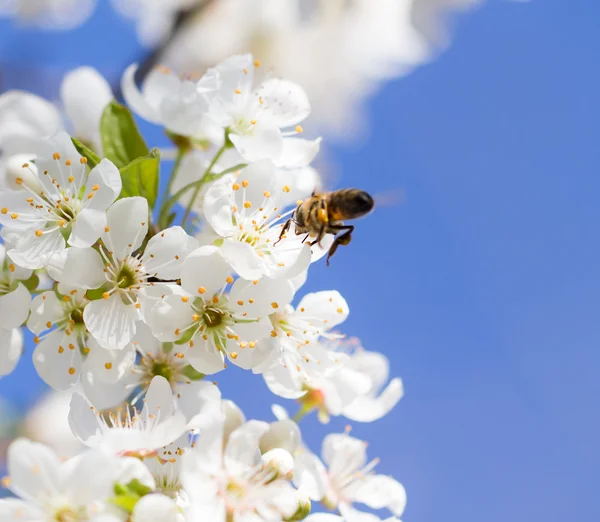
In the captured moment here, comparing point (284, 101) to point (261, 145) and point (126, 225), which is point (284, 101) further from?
point (126, 225)

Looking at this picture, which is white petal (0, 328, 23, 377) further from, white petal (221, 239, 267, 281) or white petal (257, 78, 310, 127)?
white petal (257, 78, 310, 127)

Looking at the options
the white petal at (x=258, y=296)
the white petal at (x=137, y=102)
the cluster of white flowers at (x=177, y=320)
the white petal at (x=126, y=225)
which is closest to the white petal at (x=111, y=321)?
the cluster of white flowers at (x=177, y=320)

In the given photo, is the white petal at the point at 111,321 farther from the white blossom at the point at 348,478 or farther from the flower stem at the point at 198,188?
the white blossom at the point at 348,478

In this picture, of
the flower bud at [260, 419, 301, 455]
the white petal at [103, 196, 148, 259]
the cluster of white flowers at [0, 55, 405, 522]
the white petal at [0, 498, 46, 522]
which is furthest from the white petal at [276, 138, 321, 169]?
A: the white petal at [0, 498, 46, 522]

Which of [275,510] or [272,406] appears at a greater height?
[272,406]

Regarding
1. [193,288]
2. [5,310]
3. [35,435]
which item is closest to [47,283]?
[5,310]

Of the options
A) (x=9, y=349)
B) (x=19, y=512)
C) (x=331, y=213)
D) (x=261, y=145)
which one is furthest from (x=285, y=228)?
(x=19, y=512)

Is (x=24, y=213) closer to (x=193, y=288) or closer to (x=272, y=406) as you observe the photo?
(x=193, y=288)
